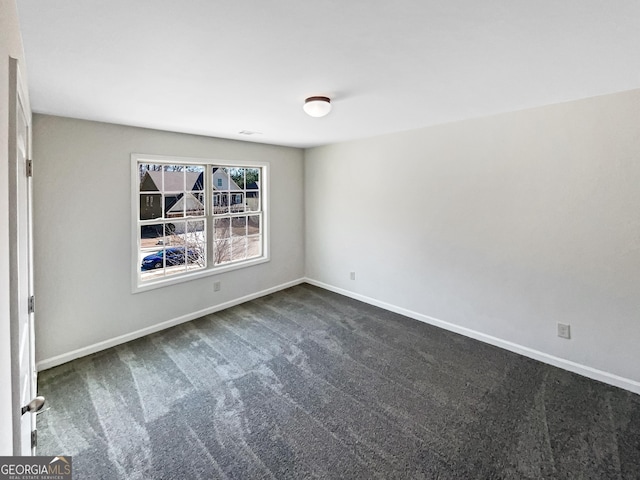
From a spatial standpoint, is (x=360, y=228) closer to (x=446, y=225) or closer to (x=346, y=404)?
(x=446, y=225)

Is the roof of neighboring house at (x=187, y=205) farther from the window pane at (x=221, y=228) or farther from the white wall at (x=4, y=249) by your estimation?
the white wall at (x=4, y=249)

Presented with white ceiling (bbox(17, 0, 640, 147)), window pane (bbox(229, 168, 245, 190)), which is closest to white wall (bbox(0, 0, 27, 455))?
white ceiling (bbox(17, 0, 640, 147))

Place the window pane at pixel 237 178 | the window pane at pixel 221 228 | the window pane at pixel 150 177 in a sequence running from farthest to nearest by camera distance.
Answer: the window pane at pixel 237 178 < the window pane at pixel 221 228 < the window pane at pixel 150 177

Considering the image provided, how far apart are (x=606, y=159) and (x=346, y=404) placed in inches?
115

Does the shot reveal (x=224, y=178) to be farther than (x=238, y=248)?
No

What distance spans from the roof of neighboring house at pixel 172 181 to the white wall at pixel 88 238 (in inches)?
10.9

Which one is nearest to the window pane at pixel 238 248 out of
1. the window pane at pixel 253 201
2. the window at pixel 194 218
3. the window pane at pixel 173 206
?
the window at pixel 194 218

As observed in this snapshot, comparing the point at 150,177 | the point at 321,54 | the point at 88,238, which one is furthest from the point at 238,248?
the point at 321,54

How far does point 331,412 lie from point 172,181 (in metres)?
3.23

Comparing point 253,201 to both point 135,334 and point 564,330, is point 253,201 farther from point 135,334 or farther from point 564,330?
point 564,330

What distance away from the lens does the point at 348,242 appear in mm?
4664

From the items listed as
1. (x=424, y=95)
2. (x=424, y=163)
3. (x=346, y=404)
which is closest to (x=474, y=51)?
(x=424, y=95)

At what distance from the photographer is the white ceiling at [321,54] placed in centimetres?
131

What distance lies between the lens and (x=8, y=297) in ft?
3.25
